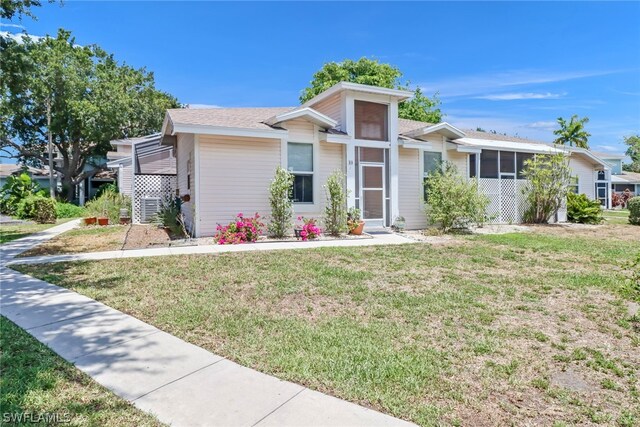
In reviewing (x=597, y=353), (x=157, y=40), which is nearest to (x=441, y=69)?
(x=157, y=40)

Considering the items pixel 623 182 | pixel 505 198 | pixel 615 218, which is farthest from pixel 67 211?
pixel 623 182

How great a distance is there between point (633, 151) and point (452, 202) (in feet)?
225

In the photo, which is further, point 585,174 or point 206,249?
point 585,174

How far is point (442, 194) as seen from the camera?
44.4 ft

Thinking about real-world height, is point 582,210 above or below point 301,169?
below

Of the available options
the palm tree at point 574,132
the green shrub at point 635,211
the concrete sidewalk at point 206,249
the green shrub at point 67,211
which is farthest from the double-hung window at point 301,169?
the palm tree at point 574,132

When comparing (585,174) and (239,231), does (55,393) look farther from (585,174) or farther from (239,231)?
(585,174)

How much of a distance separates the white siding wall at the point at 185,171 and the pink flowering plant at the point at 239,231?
69.3 inches

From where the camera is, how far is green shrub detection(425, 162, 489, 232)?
13344 millimetres

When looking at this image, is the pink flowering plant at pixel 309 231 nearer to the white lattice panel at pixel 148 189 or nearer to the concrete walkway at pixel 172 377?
the concrete walkway at pixel 172 377

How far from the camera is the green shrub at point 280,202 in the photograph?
11344mm

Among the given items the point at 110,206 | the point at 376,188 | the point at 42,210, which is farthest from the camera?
the point at 42,210

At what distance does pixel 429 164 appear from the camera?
15031mm

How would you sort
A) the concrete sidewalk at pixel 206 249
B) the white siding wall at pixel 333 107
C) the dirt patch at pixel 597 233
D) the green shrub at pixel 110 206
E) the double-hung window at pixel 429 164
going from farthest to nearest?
the green shrub at pixel 110 206
the double-hung window at pixel 429 164
the white siding wall at pixel 333 107
the dirt patch at pixel 597 233
the concrete sidewalk at pixel 206 249
